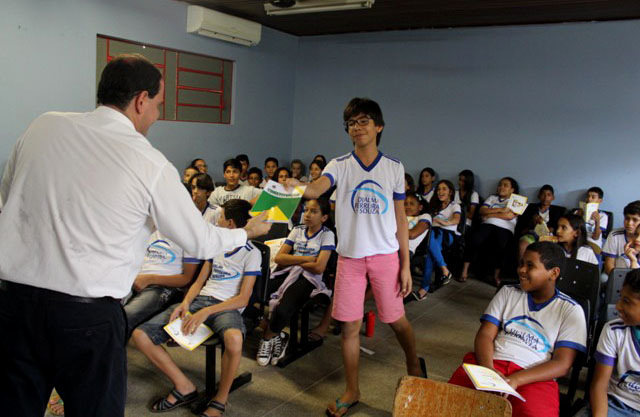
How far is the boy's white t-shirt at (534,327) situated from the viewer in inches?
88.0

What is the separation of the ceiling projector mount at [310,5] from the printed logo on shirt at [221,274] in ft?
11.8

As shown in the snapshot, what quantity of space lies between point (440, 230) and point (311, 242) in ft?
7.12

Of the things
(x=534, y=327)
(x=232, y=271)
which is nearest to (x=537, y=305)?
(x=534, y=327)

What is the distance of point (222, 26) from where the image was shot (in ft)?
21.7

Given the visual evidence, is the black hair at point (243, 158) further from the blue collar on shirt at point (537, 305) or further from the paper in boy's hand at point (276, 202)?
the blue collar on shirt at point (537, 305)

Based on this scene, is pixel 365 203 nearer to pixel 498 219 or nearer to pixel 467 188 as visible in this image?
pixel 498 219

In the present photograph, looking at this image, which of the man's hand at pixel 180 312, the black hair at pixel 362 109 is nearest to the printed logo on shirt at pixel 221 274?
the man's hand at pixel 180 312

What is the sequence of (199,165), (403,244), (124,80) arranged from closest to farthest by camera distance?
(124,80) → (403,244) → (199,165)

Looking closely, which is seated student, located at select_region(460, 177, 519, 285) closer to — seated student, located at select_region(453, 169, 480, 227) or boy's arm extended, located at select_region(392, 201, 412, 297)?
seated student, located at select_region(453, 169, 480, 227)

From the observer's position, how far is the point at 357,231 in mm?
2629

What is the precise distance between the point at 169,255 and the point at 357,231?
1.29 m

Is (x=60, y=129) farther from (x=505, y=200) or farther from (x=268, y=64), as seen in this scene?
(x=268, y=64)

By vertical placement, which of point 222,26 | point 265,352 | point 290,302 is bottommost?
point 265,352

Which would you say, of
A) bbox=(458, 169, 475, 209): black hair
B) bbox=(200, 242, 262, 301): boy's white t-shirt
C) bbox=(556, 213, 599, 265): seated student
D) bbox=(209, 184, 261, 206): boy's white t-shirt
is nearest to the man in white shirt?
bbox=(200, 242, 262, 301): boy's white t-shirt
